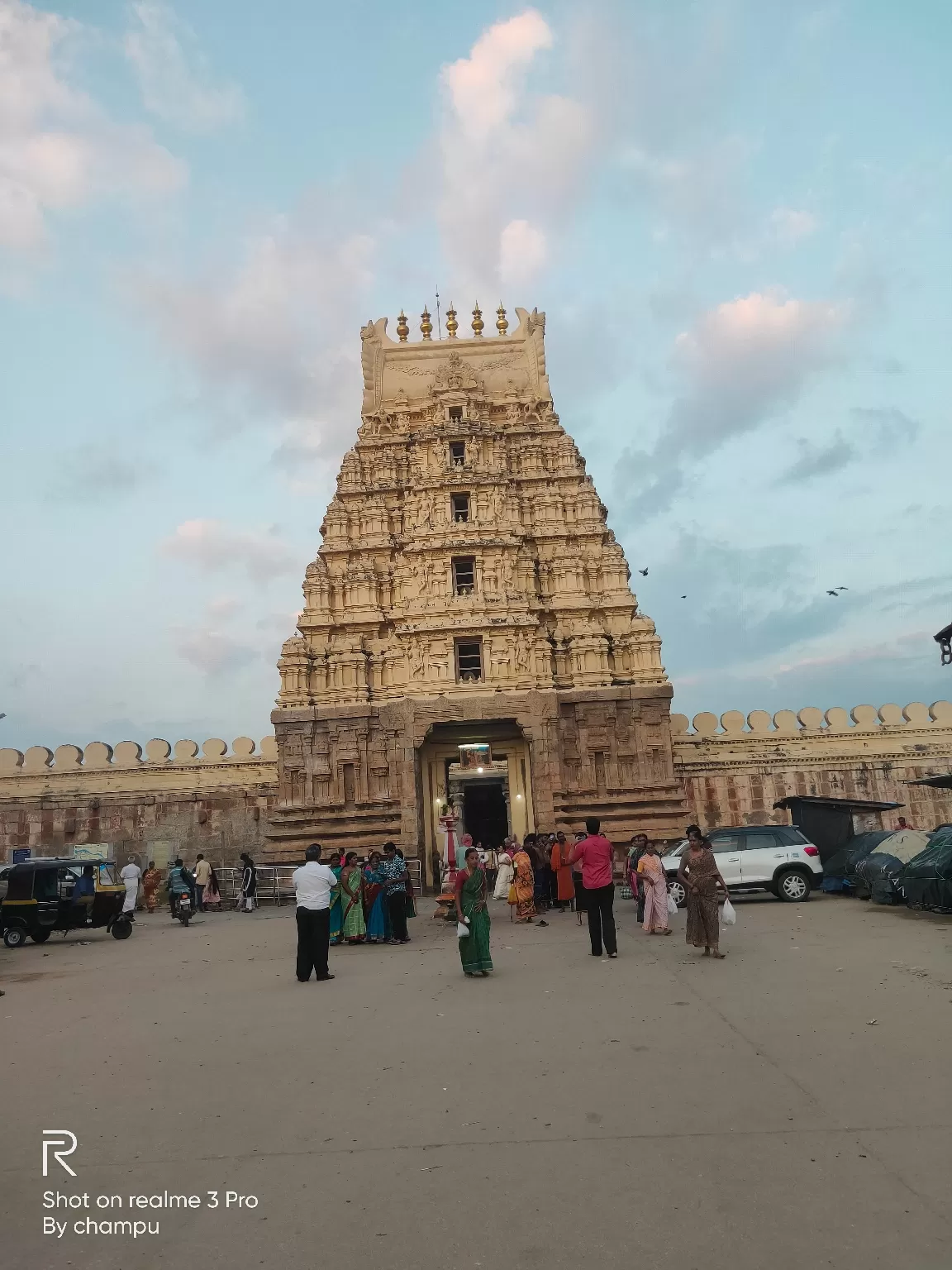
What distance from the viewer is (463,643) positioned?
25.2m

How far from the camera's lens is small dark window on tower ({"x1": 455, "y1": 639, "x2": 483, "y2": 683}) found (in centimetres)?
2484

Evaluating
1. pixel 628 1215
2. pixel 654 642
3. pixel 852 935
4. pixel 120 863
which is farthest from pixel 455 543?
pixel 628 1215

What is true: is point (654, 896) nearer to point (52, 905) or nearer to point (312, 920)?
point (312, 920)

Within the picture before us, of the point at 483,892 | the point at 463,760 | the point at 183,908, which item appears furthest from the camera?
the point at 463,760

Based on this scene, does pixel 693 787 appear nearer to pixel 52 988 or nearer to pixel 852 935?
pixel 852 935

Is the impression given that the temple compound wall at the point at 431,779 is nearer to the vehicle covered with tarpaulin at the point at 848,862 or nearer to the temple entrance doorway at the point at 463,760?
the temple entrance doorway at the point at 463,760

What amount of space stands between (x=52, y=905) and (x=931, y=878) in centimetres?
1485

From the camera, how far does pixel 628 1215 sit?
3.77m

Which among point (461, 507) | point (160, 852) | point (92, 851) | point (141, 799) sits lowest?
point (160, 852)

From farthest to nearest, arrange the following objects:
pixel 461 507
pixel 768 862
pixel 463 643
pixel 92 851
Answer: pixel 461 507
pixel 463 643
pixel 92 851
pixel 768 862

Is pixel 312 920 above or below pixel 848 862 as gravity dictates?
above

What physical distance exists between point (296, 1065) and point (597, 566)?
22.0 meters

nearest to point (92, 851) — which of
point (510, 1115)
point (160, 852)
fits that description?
point (160, 852)

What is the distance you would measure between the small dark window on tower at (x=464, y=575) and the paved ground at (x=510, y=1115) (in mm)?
16907
